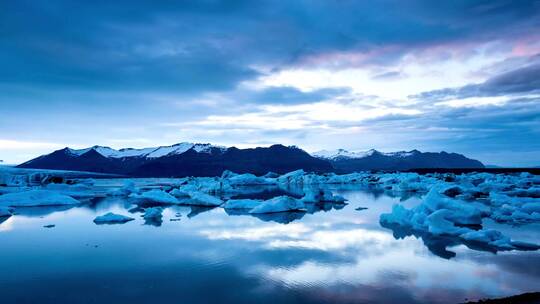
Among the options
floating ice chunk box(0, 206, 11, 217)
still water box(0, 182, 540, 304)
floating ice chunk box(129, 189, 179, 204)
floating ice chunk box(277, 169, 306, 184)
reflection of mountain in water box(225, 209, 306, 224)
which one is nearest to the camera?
still water box(0, 182, 540, 304)

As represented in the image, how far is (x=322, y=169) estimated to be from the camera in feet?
457

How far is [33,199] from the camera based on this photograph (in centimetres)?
2150

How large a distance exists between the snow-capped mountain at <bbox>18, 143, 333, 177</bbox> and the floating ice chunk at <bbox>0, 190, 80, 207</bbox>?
9639cm

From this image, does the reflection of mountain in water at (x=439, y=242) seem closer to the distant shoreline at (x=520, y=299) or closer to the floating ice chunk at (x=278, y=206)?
the distant shoreline at (x=520, y=299)

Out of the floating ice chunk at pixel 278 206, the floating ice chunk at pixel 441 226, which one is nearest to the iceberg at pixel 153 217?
the floating ice chunk at pixel 278 206

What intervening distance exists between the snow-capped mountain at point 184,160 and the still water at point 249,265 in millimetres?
107130

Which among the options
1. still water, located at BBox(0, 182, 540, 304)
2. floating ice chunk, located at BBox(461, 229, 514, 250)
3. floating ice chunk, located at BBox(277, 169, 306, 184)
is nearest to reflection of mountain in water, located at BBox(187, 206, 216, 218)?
still water, located at BBox(0, 182, 540, 304)

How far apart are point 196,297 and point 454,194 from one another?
88.2ft

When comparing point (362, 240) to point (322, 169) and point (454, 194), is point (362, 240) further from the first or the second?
point (322, 169)

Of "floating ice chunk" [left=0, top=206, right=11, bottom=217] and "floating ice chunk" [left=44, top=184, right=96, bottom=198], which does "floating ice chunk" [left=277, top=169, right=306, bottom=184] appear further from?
"floating ice chunk" [left=0, top=206, right=11, bottom=217]

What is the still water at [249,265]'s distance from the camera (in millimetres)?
6387

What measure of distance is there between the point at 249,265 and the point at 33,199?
58.2 ft

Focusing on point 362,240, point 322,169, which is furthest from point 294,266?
point 322,169

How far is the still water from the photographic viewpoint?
639cm
